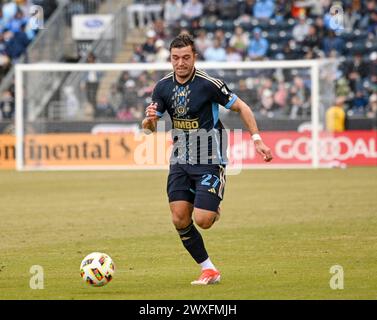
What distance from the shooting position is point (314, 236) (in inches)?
569

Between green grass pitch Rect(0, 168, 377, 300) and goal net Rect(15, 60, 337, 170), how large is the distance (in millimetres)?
4054

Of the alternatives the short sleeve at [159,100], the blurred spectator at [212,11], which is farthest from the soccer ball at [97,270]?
the blurred spectator at [212,11]

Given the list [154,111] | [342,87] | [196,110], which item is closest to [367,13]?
[342,87]

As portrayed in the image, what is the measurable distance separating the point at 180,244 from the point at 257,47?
68.4 feet

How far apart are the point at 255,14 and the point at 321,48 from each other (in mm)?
3219

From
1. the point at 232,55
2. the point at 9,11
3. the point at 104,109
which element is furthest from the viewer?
the point at 9,11

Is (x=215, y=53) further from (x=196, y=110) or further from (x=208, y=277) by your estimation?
(x=208, y=277)

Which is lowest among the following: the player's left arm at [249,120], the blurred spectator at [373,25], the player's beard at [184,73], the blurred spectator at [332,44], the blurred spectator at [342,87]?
the player's left arm at [249,120]

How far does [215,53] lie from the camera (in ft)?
113

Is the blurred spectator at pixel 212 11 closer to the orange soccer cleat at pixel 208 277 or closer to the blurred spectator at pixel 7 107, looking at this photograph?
the blurred spectator at pixel 7 107

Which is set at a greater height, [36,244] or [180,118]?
[180,118]

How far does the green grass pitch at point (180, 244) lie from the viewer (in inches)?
397

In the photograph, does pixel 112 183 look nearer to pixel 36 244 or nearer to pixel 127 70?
pixel 127 70

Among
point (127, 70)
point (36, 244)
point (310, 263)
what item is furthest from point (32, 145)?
point (310, 263)
